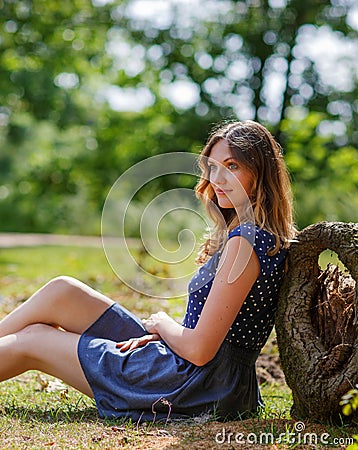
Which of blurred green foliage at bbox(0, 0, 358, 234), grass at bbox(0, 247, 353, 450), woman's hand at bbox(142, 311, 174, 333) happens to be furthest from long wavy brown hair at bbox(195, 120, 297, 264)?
blurred green foliage at bbox(0, 0, 358, 234)

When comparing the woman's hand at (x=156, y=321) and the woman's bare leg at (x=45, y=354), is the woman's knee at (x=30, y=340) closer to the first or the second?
the woman's bare leg at (x=45, y=354)

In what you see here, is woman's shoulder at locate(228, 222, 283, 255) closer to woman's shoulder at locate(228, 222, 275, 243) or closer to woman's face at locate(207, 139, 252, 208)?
woman's shoulder at locate(228, 222, 275, 243)

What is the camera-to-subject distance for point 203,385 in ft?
9.59

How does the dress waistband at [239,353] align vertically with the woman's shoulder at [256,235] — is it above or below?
below

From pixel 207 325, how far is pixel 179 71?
50.3 feet

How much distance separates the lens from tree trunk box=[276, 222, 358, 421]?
272 centimetres

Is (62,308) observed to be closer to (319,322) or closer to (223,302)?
(223,302)

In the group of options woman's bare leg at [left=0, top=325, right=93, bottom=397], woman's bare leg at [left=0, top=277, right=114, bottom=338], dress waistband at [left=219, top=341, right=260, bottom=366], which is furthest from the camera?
woman's bare leg at [left=0, top=277, right=114, bottom=338]

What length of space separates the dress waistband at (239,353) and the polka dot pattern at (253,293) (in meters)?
0.02

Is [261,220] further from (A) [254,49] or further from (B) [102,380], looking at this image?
(A) [254,49]

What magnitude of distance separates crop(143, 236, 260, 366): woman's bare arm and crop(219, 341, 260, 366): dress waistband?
12 cm

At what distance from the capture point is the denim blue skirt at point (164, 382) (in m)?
2.90

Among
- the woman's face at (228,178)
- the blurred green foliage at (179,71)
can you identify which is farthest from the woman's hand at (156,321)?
the blurred green foliage at (179,71)

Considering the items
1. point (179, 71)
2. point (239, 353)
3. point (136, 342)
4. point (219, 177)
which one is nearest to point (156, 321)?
point (136, 342)
